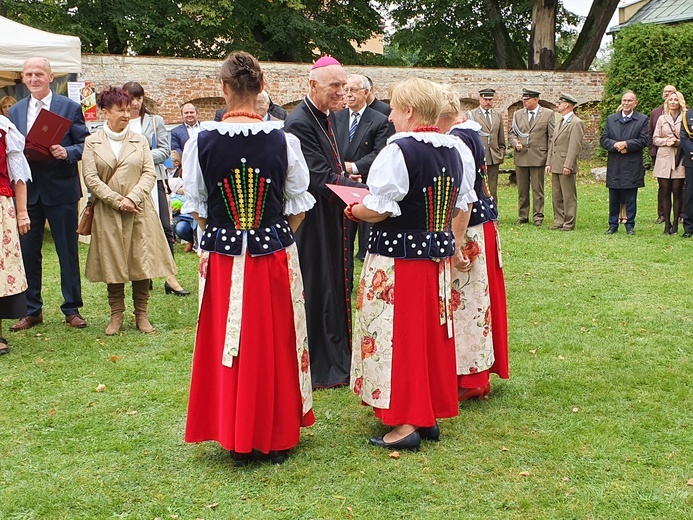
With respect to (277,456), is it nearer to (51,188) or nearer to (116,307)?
(116,307)

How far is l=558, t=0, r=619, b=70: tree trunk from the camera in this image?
90.5 feet

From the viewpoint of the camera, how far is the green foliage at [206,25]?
79.3 feet

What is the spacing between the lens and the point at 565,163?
1293cm

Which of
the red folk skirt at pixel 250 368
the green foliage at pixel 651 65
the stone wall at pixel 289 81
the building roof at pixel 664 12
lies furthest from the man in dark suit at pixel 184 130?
the building roof at pixel 664 12

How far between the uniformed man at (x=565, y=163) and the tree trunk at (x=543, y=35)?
15260 millimetres

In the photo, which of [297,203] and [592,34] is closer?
[297,203]

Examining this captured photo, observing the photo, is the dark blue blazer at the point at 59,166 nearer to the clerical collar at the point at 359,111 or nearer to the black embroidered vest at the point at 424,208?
the clerical collar at the point at 359,111

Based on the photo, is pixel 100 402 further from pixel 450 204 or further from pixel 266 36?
pixel 266 36

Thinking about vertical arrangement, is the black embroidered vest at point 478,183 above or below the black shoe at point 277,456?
above

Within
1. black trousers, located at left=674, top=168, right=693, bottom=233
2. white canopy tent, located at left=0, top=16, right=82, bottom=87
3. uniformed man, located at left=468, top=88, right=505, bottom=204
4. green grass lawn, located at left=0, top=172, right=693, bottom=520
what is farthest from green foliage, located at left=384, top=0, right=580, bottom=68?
green grass lawn, located at left=0, top=172, right=693, bottom=520

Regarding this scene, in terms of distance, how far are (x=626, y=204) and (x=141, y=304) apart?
832 cm

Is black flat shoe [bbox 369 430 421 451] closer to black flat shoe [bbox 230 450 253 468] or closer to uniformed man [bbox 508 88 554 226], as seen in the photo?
black flat shoe [bbox 230 450 253 468]

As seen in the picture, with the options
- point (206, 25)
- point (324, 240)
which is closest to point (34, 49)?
point (324, 240)

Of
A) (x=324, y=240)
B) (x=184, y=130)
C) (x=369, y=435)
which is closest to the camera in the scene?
(x=369, y=435)
